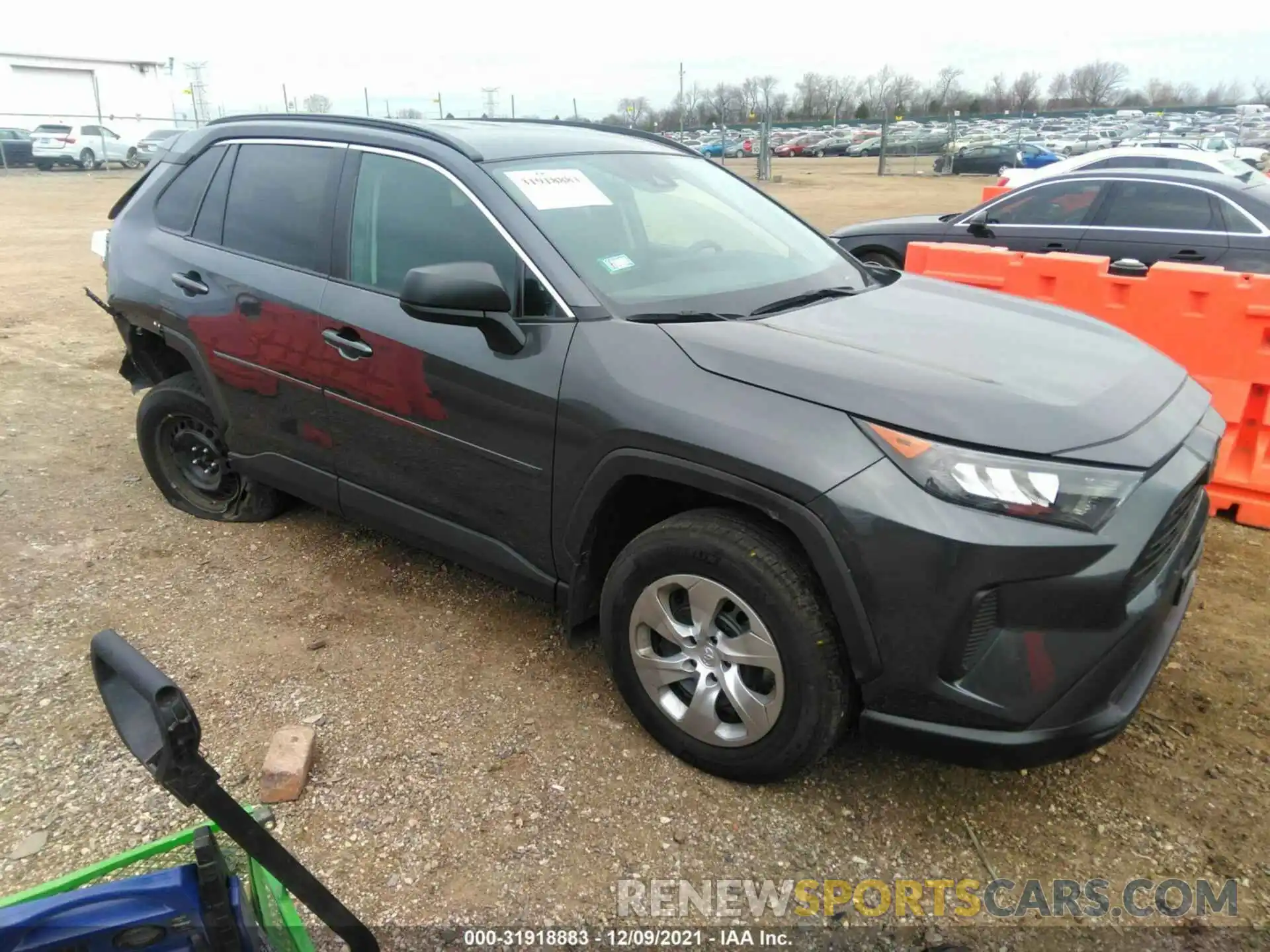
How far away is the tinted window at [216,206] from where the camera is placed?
3.70 m

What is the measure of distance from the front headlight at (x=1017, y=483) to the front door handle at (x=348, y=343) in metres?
1.87

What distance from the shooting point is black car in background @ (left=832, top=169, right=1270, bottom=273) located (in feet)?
23.0

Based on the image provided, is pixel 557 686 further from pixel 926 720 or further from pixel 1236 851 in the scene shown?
pixel 1236 851

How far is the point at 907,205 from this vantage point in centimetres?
2048

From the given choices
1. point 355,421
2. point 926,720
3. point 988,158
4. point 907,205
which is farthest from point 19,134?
point 926,720

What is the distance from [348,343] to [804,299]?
1.58 m

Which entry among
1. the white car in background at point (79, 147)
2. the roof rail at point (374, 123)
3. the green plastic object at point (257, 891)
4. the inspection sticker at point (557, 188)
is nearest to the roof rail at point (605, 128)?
the roof rail at point (374, 123)

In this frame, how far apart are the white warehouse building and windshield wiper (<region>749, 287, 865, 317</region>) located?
42561mm

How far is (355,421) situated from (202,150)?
167cm

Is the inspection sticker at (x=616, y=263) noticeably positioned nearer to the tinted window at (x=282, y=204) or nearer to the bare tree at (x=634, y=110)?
the tinted window at (x=282, y=204)

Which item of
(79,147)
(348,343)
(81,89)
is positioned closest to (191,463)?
(348,343)

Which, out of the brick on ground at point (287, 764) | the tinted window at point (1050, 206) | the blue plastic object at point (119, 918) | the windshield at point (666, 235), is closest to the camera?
the blue plastic object at point (119, 918)

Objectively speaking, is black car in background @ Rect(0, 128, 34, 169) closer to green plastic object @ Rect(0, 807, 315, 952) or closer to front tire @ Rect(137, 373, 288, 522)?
front tire @ Rect(137, 373, 288, 522)

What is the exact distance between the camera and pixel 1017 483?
6.77 ft
